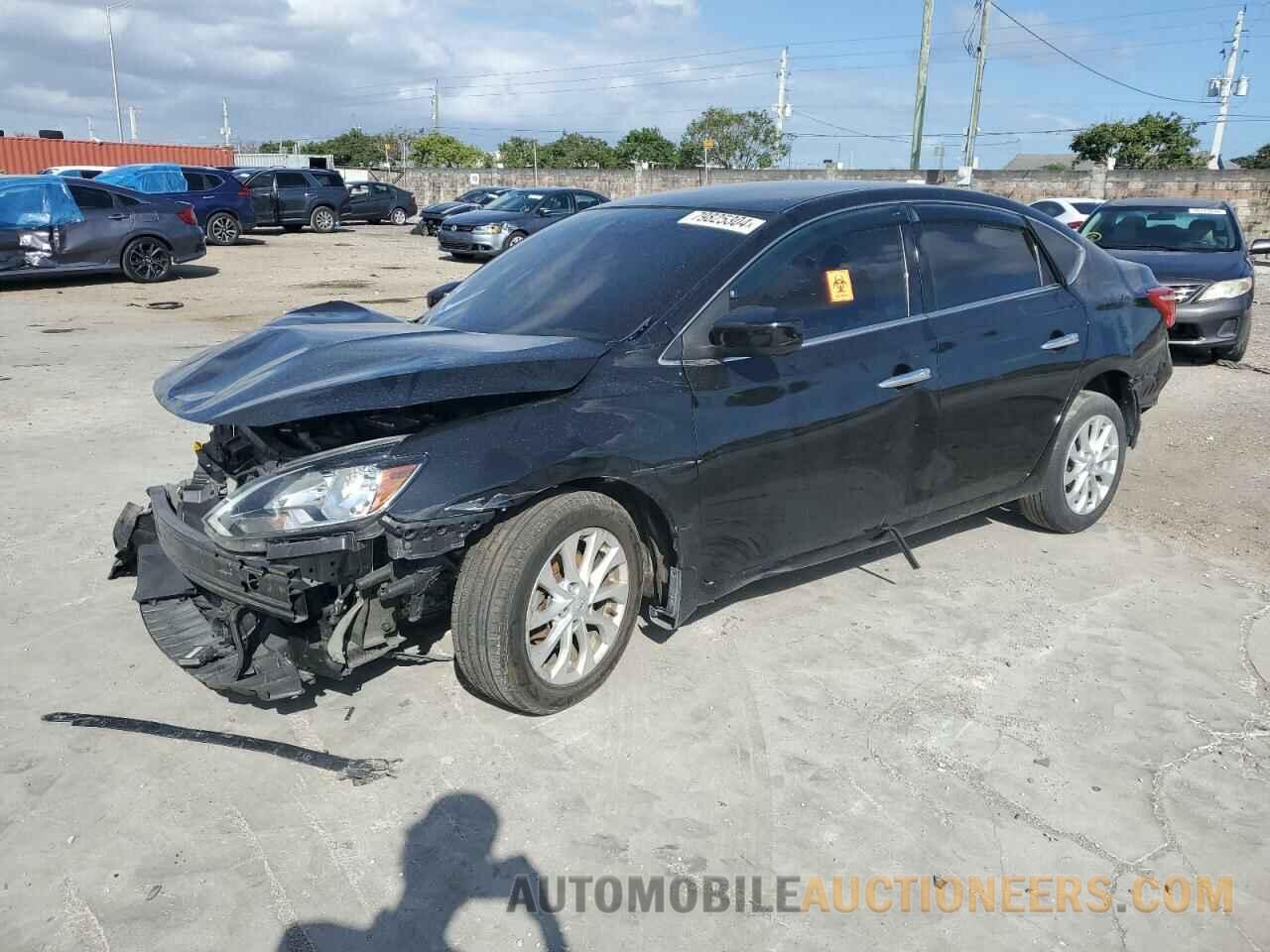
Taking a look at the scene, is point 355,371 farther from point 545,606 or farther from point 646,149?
point 646,149

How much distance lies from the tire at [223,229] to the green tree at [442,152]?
213ft

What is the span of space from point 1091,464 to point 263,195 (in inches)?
986

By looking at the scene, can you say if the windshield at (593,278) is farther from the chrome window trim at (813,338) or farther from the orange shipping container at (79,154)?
the orange shipping container at (79,154)

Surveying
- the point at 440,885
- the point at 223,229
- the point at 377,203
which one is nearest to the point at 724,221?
the point at 440,885

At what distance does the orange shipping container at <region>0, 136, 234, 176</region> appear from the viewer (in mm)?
37094

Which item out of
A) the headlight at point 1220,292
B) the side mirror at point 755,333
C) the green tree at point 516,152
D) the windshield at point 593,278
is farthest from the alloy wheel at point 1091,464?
the green tree at point 516,152

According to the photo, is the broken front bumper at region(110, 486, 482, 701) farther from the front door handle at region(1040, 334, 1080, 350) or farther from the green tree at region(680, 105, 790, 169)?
the green tree at region(680, 105, 790, 169)

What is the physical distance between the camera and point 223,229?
22.2 meters

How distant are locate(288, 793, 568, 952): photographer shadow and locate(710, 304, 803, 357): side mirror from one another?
A: 1749 millimetres

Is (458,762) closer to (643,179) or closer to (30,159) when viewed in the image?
(643,179)

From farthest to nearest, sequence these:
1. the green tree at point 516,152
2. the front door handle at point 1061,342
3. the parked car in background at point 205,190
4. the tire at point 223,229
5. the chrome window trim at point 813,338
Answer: the green tree at point 516,152 < the tire at point 223,229 < the parked car in background at point 205,190 < the front door handle at point 1061,342 < the chrome window trim at point 813,338

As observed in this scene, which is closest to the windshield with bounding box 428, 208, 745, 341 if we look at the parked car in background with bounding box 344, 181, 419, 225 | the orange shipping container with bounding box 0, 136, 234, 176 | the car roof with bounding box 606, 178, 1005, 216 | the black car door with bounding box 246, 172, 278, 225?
the car roof with bounding box 606, 178, 1005, 216

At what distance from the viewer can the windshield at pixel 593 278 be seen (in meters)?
3.68

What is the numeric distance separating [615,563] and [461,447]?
0.75 m
